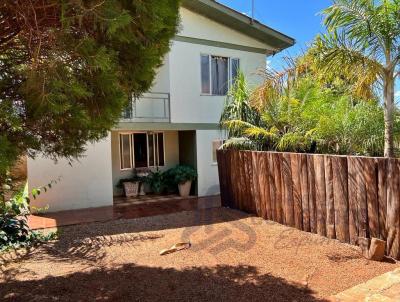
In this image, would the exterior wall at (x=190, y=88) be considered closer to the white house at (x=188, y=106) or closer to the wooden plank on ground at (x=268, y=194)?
the white house at (x=188, y=106)

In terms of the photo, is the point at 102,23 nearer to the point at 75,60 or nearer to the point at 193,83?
the point at 75,60

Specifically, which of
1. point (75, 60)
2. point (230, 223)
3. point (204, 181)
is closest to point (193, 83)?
point (204, 181)

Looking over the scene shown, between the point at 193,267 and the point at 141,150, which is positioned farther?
the point at 141,150

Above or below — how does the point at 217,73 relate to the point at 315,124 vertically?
above

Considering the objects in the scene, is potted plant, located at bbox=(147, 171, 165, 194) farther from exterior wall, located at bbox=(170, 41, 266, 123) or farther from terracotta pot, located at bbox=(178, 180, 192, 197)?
exterior wall, located at bbox=(170, 41, 266, 123)

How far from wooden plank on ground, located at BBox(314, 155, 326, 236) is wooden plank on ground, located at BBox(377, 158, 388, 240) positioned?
3.79 ft

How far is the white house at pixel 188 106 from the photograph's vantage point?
11922 mm

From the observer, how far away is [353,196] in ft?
20.7

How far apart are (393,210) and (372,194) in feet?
1.38

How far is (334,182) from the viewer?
666 centimetres

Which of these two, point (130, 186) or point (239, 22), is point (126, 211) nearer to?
point (130, 186)

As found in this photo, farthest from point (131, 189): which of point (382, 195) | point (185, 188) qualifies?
point (382, 195)

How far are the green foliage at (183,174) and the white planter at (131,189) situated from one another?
5.05ft

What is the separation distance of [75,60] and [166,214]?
7.24 meters
